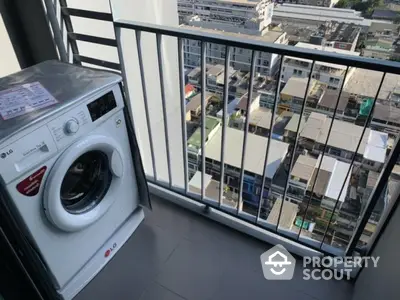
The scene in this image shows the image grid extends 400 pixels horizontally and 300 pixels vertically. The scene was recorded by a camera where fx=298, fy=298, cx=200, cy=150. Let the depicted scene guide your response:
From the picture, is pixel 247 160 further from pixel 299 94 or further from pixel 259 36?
pixel 259 36

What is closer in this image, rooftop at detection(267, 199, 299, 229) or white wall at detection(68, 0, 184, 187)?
rooftop at detection(267, 199, 299, 229)

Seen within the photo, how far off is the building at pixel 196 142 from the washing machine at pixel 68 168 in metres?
0.36

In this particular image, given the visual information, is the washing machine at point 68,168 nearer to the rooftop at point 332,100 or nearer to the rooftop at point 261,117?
the rooftop at point 261,117

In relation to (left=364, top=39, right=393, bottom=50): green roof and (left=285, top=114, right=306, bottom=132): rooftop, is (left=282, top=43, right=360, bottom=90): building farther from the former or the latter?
(left=285, top=114, right=306, bottom=132): rooftop

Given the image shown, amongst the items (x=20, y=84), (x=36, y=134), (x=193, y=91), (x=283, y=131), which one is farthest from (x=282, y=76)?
(x=20, y=84)

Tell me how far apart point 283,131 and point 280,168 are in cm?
22

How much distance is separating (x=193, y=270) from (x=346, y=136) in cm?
105

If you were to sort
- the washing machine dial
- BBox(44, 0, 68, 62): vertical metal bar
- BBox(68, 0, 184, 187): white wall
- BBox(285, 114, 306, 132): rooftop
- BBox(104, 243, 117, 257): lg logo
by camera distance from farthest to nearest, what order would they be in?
BBox(68, 0, 184, 187): white wall, BBox(44, 0, 68, 62): vertical metal bar, BBox(104, 243, 117, 257): lg logo, BBox(285, 114, 306, 132): rooftop, the washing machine dial

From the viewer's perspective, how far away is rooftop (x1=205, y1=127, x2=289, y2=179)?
5.06 feet

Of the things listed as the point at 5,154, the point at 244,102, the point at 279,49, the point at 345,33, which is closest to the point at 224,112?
the point at 244,102

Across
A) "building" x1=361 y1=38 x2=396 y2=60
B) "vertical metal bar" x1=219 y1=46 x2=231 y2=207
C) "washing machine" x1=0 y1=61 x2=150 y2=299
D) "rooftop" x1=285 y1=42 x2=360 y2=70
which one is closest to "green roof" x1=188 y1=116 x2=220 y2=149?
"vertical metal bar" x1=219 y1=46 x2=231 y2=207

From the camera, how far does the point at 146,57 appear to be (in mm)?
2451

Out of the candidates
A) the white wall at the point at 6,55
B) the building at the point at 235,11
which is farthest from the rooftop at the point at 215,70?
the white wall at the point at 6,55

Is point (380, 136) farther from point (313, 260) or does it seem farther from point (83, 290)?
point (83, 290)
